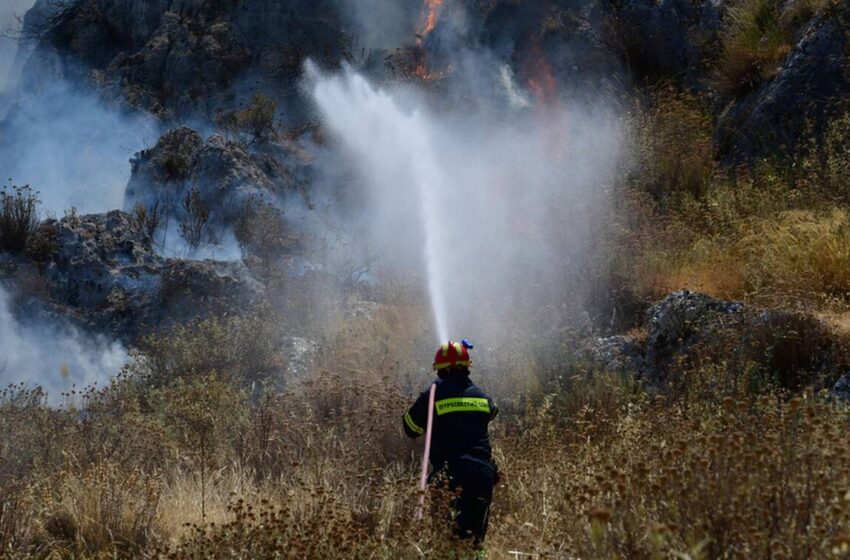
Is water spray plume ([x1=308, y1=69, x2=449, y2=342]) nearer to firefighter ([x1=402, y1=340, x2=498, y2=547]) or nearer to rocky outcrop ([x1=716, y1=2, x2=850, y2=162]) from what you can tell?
→ rocky outcrop ([x1=716, y1=2, x2=850, y2=162])

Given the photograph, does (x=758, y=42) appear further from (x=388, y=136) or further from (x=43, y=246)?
(x=43, y=246)

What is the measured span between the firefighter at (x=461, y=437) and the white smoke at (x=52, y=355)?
5.73m

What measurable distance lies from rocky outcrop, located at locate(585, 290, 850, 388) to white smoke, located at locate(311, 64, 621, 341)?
49.2 inches

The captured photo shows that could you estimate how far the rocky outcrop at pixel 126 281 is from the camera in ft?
34.0


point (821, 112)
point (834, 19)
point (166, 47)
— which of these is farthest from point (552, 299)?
point (166, 47)

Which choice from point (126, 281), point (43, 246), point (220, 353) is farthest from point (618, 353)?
point (43, 246)

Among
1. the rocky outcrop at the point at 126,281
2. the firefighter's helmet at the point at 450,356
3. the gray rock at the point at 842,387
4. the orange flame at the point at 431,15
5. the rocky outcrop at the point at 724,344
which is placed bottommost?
the firefighter's helmet at the point at 450,356

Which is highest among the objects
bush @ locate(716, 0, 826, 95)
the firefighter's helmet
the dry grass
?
bush @ locate(716, 0, 826, 95)

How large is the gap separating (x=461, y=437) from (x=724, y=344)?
2.59 metres

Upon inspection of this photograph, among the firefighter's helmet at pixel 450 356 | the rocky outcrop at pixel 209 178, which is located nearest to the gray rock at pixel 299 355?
the rocky outcrop at pixel 209 178

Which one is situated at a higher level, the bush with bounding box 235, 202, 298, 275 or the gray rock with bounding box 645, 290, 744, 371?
the bush with bounding box 235, 202, 298, 275

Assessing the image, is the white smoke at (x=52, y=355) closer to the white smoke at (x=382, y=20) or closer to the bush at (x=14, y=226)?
the bush at (x=14, y=226)

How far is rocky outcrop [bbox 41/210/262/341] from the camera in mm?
10359

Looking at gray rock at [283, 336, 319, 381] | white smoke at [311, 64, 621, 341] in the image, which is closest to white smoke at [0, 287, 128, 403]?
gray rock at [283, 336, 319, 381]
